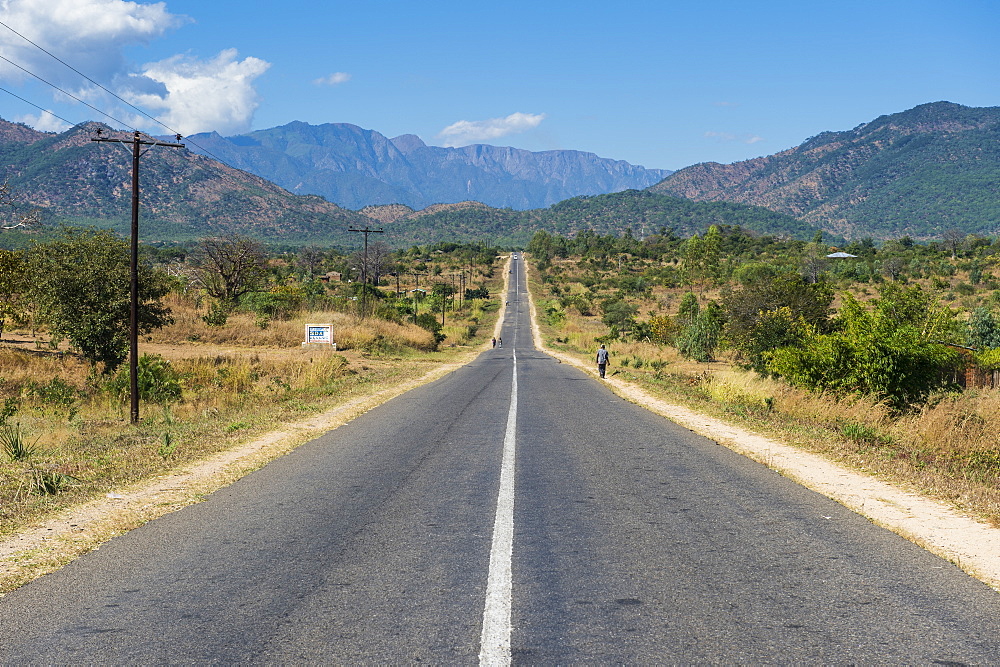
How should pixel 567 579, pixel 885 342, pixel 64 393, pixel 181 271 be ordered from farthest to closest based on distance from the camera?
pixel 181 271 < pixel 64 393 < pixel 885 342 < pixel 567 579

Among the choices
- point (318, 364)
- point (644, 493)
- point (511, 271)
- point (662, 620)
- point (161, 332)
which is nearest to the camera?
point (662, 620)

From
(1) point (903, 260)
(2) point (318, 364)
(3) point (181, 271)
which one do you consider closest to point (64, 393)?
(2) point (318, 364)

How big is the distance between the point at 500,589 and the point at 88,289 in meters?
24.8

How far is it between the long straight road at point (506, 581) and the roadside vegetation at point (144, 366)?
263 cm

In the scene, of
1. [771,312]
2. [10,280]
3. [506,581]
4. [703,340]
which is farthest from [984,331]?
[10,280]

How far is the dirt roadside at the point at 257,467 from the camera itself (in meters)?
6.12

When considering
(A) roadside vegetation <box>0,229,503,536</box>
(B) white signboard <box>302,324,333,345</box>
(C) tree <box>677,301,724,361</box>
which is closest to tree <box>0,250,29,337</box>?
(A) roadside vegetation <box>0,229,503,536</box>

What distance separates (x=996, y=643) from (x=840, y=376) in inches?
649

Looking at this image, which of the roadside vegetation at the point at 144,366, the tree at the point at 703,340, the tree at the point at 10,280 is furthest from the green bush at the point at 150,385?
the tree at the point at 703,340

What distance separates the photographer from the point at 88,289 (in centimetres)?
2533

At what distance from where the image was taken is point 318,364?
29.3m

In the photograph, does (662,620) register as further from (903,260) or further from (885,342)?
(903,260)

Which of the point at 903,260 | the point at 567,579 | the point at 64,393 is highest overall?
the point at 903,260

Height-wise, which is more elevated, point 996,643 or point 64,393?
point 996,643
